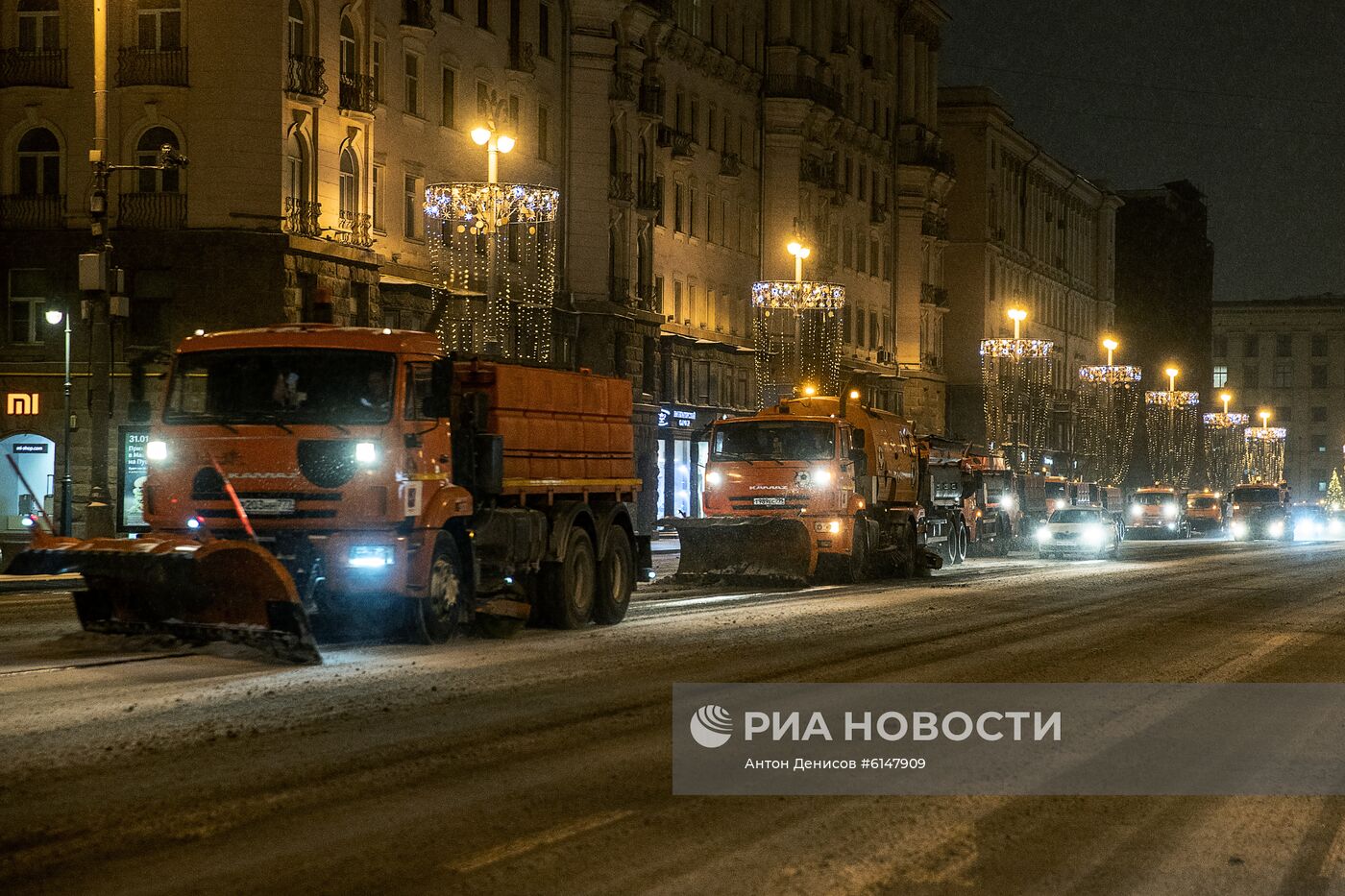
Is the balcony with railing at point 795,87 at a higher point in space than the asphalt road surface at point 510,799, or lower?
higher

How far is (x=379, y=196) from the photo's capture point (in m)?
47.1

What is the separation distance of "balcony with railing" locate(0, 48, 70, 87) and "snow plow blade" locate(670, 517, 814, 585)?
18.6m

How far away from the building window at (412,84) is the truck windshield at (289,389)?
3048 centimetres

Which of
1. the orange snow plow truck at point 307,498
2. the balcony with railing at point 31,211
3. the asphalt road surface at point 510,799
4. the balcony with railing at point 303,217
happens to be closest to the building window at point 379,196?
the balcony with railing at point 303,217

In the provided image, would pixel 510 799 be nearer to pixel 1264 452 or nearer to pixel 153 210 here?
pixel 153 210

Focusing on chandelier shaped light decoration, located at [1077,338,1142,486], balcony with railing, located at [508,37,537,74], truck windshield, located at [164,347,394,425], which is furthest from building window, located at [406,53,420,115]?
chandelier shaped light decoration, located at [1077,338,1142,486]

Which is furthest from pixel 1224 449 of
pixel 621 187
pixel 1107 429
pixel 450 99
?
pixel 450 99

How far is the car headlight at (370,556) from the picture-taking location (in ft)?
60.3

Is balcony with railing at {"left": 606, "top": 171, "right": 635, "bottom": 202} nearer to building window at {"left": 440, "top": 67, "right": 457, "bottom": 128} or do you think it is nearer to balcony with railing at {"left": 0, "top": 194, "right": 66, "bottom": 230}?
building window at {"left": 440, "top": 67, "right": 457, "bottom": 128}

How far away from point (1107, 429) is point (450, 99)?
7715 cm

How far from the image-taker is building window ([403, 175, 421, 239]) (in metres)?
48.4

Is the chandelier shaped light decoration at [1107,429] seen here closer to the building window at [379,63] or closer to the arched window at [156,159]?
the building window at [379,63]

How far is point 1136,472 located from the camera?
5069 inches

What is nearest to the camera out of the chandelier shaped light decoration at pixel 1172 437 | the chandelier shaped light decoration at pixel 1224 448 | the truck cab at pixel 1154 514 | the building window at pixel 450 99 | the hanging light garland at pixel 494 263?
the hanging light garland at pixel 494 263
